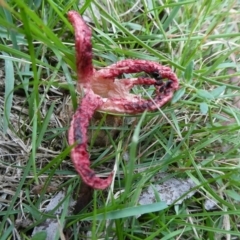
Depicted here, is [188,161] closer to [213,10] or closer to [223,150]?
[223,150]

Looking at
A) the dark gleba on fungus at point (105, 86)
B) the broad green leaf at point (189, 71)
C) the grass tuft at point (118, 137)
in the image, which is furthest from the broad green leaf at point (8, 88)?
the broad green leaf at point (189, 71)

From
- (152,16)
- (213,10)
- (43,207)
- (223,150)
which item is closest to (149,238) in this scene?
(43,207)

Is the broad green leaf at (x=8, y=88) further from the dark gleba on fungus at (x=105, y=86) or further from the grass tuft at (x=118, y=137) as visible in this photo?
the dark gleba on fungus at (x=105, y=86)

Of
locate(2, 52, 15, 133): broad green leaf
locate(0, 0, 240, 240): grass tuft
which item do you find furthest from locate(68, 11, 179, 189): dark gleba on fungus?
locate(2, 52, 15, 133): broad green leaf

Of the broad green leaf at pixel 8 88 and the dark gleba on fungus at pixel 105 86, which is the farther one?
the broad green leaf at pixel 8 88

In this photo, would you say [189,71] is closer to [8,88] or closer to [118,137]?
[118,137]

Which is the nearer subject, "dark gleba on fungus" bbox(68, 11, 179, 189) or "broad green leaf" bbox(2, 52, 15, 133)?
"dark gleba on fungus" bbox(68, 11, 179, 189)

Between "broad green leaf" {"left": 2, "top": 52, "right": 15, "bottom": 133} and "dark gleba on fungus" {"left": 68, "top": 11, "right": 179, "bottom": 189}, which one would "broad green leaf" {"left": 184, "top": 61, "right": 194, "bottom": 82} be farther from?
"broad green leaf" {"left": 2, "top": 52, "right": 15, "bottom": 133}

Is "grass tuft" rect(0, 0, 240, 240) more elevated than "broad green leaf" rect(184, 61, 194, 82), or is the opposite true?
"broad green leaf" rect(184, 61, 194, 82)

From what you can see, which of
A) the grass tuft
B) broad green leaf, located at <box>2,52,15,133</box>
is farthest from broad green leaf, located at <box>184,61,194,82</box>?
broad green leaf, located at <box>2,52,15,133</box>
